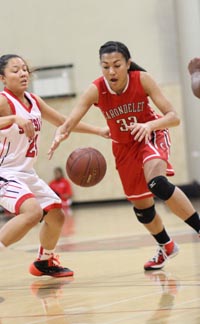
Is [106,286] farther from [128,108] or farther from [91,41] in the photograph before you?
[91,41]

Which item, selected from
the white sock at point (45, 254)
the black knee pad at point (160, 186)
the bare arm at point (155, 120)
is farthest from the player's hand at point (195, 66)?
the white sock at point (45, 254)

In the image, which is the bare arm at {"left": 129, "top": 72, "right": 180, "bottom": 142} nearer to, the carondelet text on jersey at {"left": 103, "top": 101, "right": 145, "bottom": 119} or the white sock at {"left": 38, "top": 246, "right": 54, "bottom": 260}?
the carondelet text on jersey at {"left": 103, "top": 101, "right": 145, "bottom": 119}

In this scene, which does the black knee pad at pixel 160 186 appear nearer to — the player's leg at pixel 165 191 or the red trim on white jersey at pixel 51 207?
the player's leg at pixel 165 191

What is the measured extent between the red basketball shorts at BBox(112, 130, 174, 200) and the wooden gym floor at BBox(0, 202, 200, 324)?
0.72 meters

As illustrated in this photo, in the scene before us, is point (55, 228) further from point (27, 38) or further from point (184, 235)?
point (27, 38)

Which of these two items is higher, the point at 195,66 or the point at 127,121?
the point at 195,66

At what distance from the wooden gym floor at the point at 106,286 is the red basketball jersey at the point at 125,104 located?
1253mm

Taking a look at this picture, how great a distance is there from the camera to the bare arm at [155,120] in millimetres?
A: 5395

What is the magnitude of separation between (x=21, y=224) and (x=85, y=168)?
3.34 feet

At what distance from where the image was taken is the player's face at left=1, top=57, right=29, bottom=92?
580 centimetres

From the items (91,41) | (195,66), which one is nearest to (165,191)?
(195,66)

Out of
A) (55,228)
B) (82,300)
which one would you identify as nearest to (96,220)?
(55,228)

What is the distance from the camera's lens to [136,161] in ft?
20.0

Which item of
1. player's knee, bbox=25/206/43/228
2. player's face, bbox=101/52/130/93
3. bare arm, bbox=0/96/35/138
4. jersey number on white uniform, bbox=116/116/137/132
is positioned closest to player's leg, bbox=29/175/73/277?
player's knee, bbox=25/206/43/228
